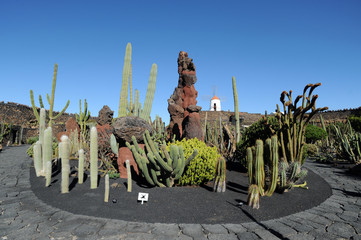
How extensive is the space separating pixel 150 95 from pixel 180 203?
5791mm

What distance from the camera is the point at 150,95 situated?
9.23 m

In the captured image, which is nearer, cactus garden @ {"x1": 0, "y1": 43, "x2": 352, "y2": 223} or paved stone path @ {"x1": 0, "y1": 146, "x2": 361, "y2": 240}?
paved stone path @ {"x1": 0, "y1": 146, "x2": 361, "y2": 240}

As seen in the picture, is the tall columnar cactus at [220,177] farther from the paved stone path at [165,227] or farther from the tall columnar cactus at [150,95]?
the tall columnar cactus at [150,95]

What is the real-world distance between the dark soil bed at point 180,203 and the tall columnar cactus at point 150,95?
3.74 m

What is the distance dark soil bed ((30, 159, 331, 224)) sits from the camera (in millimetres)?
3645

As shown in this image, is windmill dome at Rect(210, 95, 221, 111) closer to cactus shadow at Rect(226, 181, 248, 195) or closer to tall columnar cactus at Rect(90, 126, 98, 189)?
cactus shadow at Rect(226, 181, 248, 195)

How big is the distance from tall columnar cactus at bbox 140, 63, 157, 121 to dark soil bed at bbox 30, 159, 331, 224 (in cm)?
374

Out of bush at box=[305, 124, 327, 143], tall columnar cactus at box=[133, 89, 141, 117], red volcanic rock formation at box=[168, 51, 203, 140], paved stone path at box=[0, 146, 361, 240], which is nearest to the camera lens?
paved stone path at box=[0, 146, 361, 240]

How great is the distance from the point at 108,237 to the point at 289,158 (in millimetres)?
4836

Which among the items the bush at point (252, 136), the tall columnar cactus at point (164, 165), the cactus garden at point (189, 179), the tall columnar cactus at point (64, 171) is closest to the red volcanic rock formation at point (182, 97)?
the cactus garden at point (189, 179)

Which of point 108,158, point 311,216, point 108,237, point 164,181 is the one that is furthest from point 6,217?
point 311,216

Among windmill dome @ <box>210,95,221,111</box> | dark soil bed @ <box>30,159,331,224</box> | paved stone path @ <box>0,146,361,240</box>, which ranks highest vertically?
windmill dome @ <box>210,95,221,111</box>

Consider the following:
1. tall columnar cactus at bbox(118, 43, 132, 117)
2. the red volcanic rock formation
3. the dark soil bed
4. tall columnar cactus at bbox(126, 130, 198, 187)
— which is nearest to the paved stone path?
the dark soil bed

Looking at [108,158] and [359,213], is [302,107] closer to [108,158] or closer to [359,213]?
[359,213]
